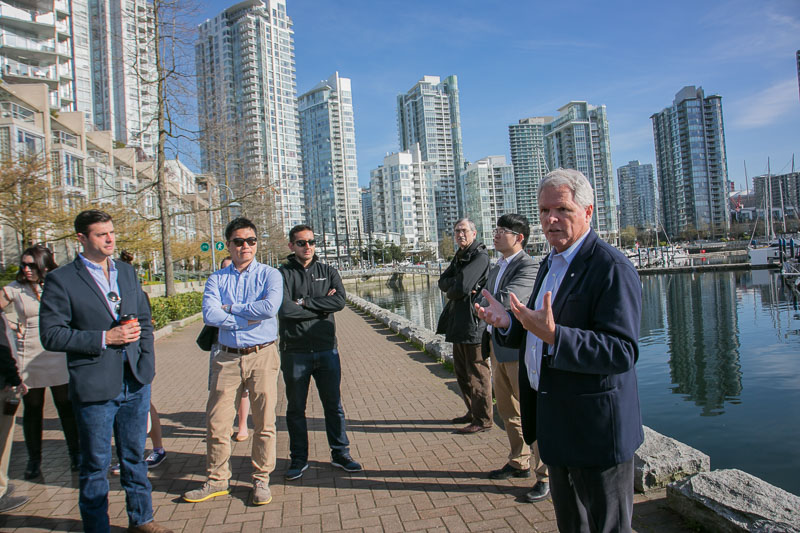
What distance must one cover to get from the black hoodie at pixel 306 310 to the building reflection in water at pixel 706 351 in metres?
7.62

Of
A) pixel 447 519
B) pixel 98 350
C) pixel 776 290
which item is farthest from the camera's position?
pixel 776 290

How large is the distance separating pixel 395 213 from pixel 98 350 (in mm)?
150483

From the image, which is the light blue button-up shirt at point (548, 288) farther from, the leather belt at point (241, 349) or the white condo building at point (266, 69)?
the white condo building at point (266, 69)

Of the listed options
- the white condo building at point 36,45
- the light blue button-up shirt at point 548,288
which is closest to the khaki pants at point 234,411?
the light blue button-up shirt at point 548,288

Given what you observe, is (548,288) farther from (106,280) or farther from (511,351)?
(106,280)

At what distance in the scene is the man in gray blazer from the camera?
3883mm

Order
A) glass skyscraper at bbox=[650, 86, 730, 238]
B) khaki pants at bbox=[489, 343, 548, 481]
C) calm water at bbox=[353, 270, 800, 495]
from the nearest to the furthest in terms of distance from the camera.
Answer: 1. khaki pants at bbox=[489, 343, 548, 481]
2. calm water at bbox=[353, 270, 800, 495]
3. glass skyscraper at bbox=[650, 86, 730, 238]

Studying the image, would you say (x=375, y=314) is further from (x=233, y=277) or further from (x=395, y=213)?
(x=395, y=213)

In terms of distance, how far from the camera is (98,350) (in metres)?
2.93

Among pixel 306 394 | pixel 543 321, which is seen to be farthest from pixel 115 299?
pixel 543 321

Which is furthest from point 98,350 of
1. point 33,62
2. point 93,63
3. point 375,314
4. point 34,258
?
point 93,63

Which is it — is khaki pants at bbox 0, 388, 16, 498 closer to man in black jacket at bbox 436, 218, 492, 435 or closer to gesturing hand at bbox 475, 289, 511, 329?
gesturing hand at bbox 475, 289, 511, 329

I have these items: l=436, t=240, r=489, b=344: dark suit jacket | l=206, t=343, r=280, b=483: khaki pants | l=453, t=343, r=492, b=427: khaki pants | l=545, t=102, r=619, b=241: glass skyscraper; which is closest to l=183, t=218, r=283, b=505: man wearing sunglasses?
l=206, t=343, r=280, b=483: khaki pants

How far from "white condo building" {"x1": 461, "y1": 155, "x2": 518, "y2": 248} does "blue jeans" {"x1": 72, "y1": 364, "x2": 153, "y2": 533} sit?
15190cm
